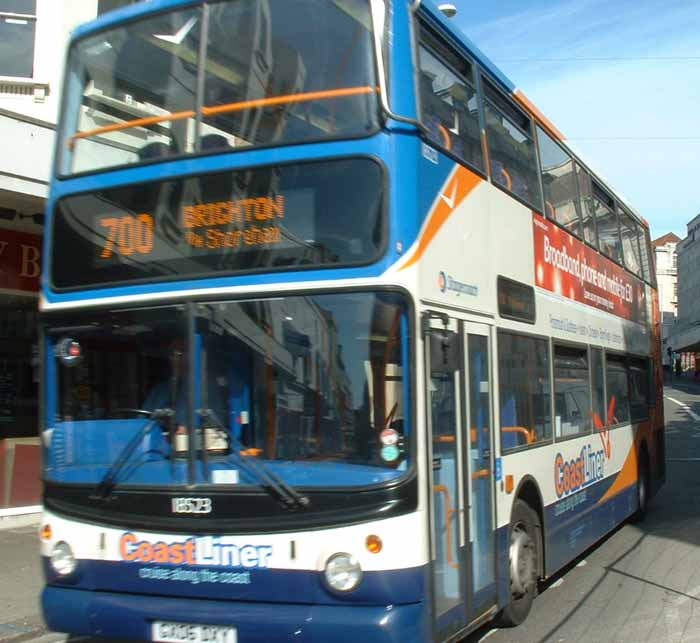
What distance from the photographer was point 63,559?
5.29m

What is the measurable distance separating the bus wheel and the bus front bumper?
6.65 feet

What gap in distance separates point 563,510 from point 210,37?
5019 mm

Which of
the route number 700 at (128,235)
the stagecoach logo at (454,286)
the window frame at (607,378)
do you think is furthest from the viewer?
the window frame at (607,378)

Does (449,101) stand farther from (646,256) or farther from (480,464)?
(646,256)

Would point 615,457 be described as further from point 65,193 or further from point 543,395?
point 65,193

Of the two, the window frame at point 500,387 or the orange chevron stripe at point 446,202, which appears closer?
the orange chevron stripe at point 446,202

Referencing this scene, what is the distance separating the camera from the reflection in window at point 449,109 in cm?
548

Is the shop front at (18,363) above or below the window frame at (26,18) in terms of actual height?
below

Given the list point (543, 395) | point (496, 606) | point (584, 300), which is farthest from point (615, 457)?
point (496, 606)

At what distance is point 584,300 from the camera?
8961mm

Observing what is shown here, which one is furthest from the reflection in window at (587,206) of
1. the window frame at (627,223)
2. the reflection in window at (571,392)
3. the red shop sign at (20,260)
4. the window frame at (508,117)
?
the red shop sign at (20,260)

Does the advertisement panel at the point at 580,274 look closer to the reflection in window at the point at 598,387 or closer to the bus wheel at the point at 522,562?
the reflection in window at the point at 598,387

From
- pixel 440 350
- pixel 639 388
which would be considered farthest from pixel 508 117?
pixel 639 388

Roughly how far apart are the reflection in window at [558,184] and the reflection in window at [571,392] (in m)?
1.25
